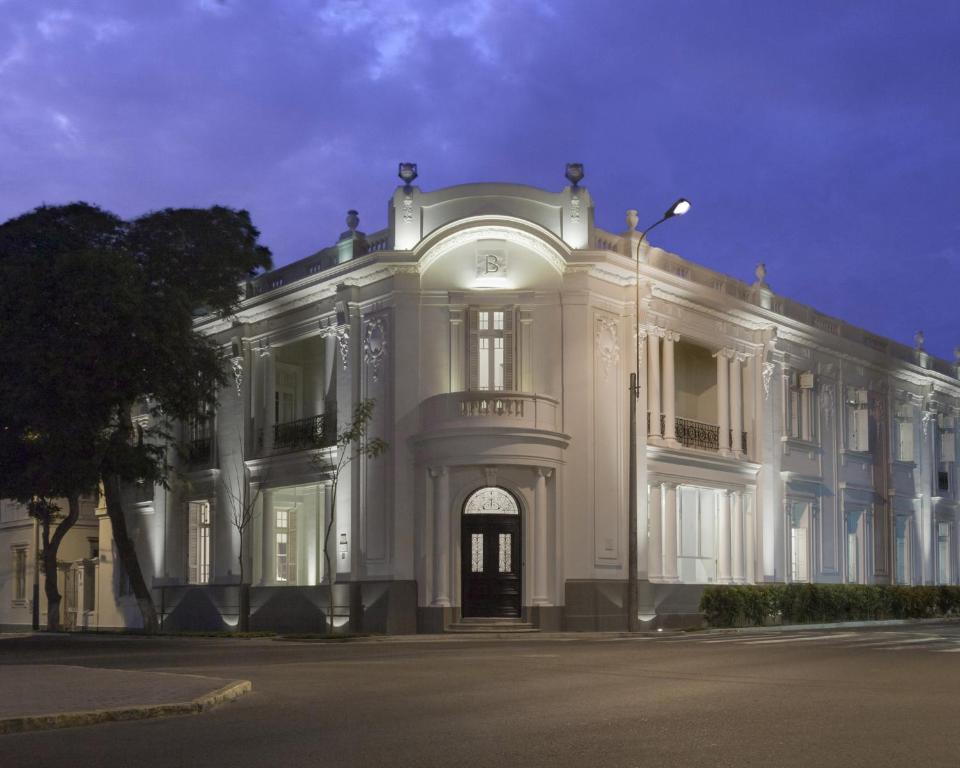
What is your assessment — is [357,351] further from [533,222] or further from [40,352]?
[40,352]

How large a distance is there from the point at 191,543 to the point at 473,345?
43.2 feet

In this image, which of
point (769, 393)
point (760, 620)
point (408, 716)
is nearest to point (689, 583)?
point (760, 620)

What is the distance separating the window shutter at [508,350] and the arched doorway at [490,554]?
270 cm

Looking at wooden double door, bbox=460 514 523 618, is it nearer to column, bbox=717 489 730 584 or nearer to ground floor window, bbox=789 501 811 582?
column, bbox=717 489 730 584

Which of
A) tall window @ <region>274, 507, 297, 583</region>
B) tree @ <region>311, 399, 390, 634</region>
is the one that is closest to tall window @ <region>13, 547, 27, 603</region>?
tall window @ <region>274, 507, 297, 583</region>

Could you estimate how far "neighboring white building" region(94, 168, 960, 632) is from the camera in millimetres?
31859

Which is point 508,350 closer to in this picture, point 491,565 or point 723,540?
point 491,565

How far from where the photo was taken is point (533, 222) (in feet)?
105

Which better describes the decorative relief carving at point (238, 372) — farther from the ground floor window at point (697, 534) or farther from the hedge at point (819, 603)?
the hedge at point (819, 603)

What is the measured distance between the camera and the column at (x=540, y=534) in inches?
1247

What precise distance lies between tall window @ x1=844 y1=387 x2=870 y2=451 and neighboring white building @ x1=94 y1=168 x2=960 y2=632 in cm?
126

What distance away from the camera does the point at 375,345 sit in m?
33.5

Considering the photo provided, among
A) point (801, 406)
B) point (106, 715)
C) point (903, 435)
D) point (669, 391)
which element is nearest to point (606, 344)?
point (669, 391)

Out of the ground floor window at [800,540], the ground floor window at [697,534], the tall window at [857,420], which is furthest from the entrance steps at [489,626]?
the tall window at [857,420]
